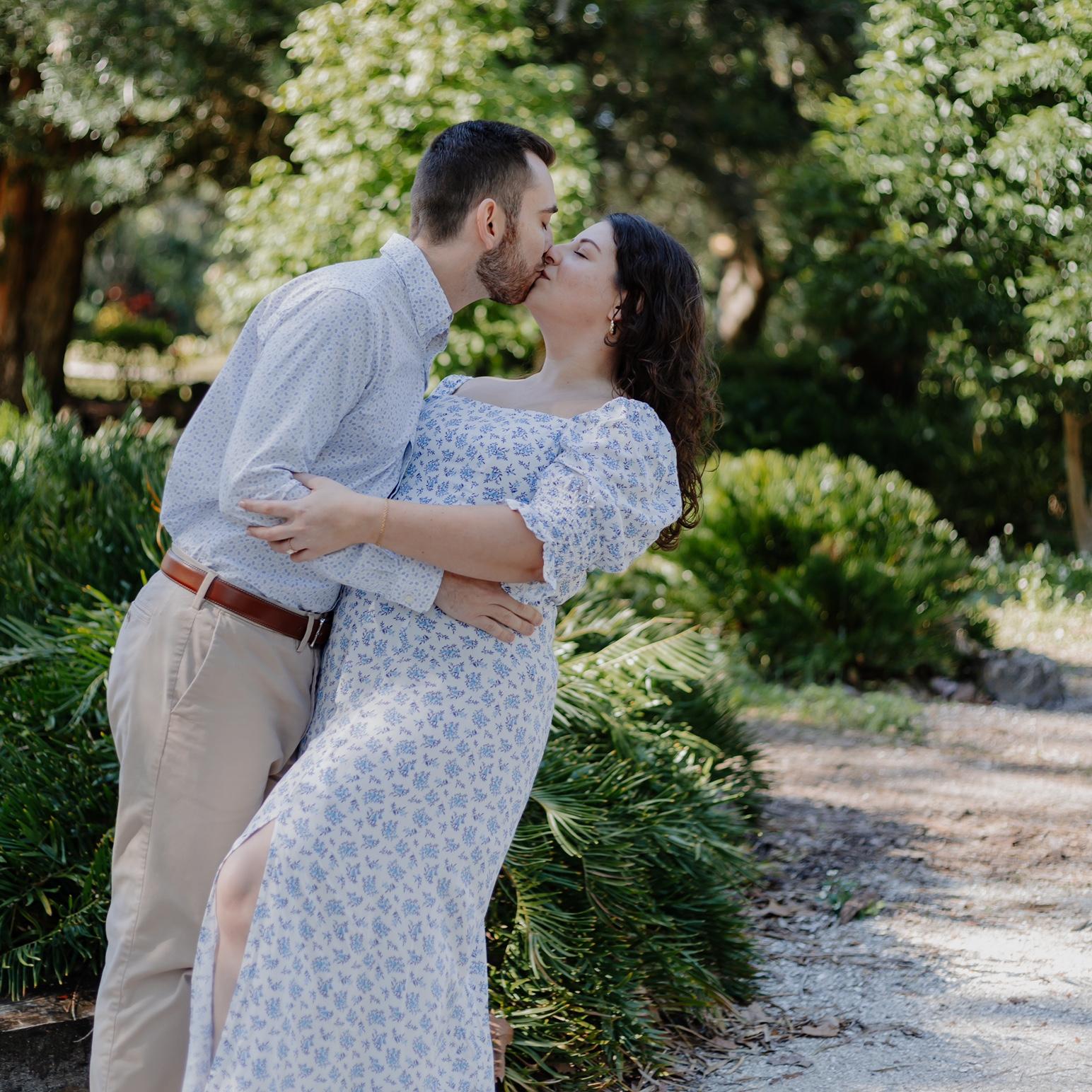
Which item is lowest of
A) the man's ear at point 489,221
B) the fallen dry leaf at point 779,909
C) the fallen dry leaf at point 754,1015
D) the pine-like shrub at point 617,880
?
the fallen dry leaf at point 779,909

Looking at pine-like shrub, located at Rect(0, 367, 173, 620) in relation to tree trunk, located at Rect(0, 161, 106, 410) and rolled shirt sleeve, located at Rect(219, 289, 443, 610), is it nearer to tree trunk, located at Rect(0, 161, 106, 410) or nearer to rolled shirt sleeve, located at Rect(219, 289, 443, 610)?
rolled shirt sleeve, located at Rect(219, 289, 443, 610)

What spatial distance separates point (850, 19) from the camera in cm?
1127

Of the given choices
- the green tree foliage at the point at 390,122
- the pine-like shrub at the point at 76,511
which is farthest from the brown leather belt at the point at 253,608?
the green tree foliage at the point at 390,122

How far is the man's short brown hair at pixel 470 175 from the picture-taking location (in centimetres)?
239

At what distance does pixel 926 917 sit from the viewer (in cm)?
414

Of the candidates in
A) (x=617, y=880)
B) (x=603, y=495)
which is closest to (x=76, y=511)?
(x=617, y=880)

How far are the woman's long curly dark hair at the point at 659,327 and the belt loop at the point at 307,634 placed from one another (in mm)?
756

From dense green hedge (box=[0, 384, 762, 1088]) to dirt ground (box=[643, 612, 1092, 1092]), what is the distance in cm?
24

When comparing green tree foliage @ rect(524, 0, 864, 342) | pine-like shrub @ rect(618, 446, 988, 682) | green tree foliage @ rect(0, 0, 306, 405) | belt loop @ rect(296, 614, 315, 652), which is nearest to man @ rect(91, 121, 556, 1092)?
belt loop @ rect(296, 614, 315, 652)

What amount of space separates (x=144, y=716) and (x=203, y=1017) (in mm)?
539

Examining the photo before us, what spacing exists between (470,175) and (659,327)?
0.47 metres

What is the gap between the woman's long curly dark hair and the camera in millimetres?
2488

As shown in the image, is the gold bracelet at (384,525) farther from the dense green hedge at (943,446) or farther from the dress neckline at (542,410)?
the dense green hedge at (943,446)

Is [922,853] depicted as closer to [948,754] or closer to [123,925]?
[948,754]
